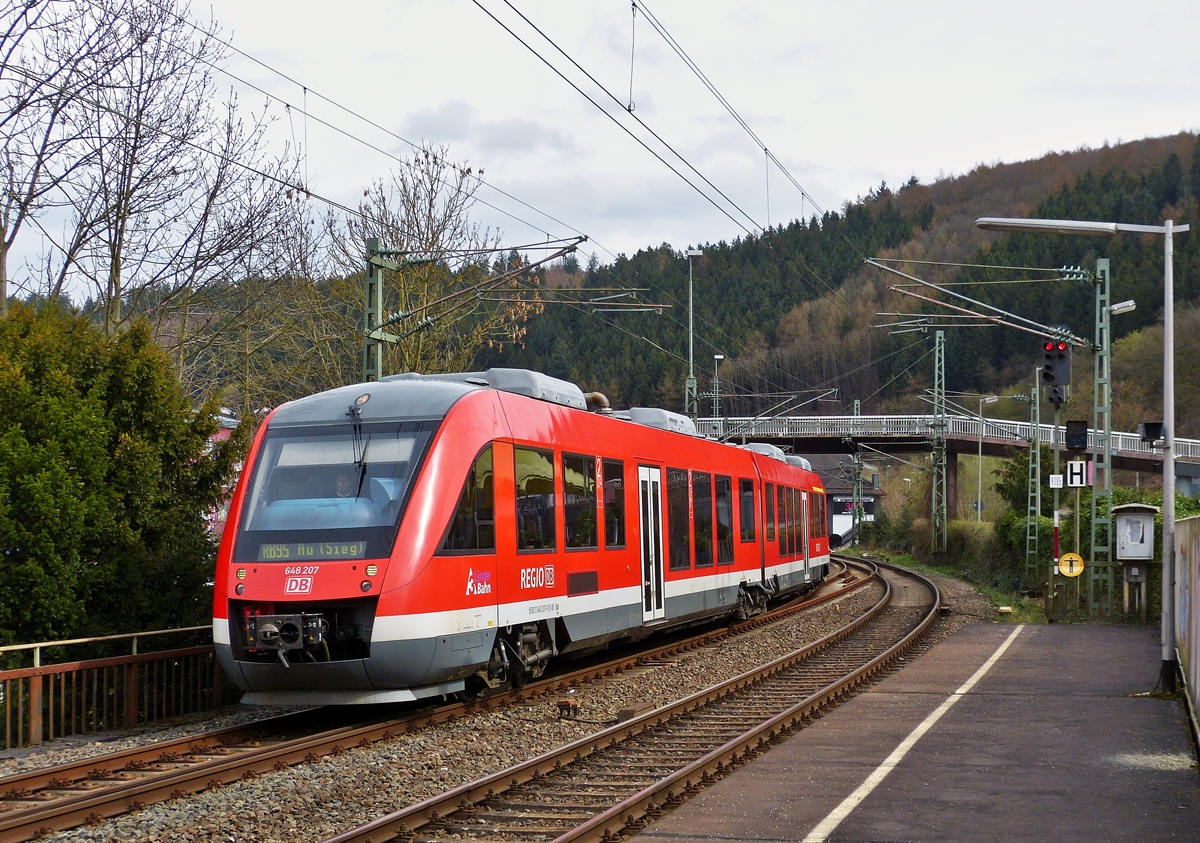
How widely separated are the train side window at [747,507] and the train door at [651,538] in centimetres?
543

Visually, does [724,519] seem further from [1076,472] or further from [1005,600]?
[1005,600]

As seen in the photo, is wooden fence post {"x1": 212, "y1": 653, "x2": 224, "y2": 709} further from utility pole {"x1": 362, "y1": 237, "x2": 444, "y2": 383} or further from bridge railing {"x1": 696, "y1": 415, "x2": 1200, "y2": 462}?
bridge railing {"x1": 696, "y1": 415, "x2": 1200, "y2": 462}

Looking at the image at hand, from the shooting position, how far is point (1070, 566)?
24.3 metres

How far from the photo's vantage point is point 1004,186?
130m

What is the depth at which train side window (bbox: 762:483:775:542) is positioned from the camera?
25.3 m

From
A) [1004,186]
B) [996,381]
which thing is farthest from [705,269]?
[1004,186]

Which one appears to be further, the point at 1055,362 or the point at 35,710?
the point at 1055,362

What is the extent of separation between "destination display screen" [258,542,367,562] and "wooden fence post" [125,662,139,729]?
2026mm

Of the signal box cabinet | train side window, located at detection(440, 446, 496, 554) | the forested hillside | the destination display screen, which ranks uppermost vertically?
the forested hillside

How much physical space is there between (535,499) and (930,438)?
61523 millimetres

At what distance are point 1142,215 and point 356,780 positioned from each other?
10393 centimetres

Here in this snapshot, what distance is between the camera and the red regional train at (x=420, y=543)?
1111cm

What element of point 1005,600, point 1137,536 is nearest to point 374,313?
point 1137,536

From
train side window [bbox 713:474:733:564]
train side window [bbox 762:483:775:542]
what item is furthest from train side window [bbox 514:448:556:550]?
train side window [bbox 762:483:775:542]
